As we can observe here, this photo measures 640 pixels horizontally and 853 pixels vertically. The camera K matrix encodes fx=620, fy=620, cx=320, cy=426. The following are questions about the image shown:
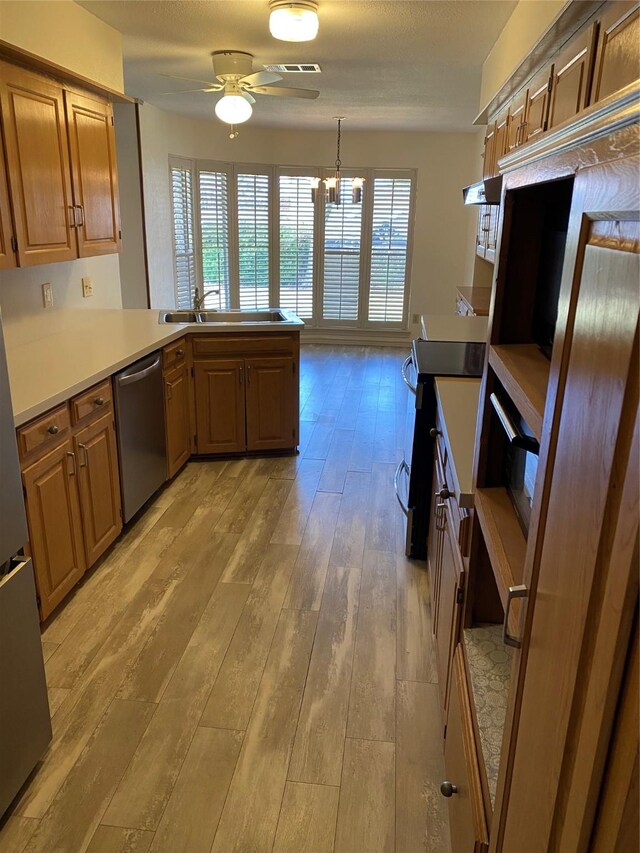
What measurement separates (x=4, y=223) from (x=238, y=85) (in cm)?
192

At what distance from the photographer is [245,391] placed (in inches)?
164

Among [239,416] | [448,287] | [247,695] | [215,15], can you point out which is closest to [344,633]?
[247,695]

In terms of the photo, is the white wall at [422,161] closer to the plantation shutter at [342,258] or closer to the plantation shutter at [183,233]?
the plantation shutter at [183,233]

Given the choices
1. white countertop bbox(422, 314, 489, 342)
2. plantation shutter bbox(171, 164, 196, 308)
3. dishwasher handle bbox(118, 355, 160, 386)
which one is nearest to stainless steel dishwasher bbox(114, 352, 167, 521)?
dishwasher handle bbox(118, 355, 160, 386)

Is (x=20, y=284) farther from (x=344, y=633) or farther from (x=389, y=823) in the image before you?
(x=389, y=823)

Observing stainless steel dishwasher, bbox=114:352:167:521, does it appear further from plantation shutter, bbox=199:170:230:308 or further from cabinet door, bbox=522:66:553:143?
plantation shutter, bbox=199:170:230:308

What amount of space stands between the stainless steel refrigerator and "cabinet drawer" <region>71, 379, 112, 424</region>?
0.95 meters

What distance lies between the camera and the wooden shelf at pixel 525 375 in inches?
40.3

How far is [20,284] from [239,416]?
5.16 feet

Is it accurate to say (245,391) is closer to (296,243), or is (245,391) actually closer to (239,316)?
(239,316)

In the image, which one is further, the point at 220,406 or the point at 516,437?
the point at 220,406

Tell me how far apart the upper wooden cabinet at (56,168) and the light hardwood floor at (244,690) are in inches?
60.4

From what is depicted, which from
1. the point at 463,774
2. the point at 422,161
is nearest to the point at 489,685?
the point at 463,774

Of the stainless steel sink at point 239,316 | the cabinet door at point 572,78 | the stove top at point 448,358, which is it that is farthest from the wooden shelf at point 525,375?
the stainless steel sink at point 239,316
